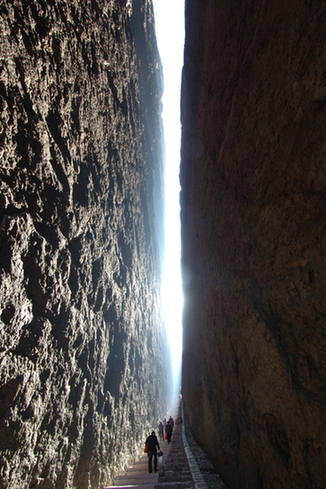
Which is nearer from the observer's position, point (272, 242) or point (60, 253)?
point (272, 242)

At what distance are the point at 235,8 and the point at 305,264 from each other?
3387 millimetres

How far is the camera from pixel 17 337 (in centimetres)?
320

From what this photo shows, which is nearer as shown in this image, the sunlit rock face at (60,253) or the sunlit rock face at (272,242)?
the sunlit rock face at (272,242)

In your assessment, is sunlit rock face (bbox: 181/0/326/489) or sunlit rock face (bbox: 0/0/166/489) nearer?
sunlit rock face (bbox: 181/0/326/489)

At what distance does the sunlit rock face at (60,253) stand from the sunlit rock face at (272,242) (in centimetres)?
243

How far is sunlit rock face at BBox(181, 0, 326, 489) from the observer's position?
6.23 ft

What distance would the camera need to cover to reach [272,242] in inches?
97.2

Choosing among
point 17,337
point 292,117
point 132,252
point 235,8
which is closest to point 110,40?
point 235,8

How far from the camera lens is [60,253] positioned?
4.32 m

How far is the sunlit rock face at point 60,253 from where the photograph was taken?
3.22 metres

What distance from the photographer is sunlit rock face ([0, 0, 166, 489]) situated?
322cm

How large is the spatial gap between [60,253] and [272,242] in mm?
3226

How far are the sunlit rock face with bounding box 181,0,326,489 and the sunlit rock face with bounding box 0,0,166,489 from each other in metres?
2.43

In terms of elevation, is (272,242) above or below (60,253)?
below
